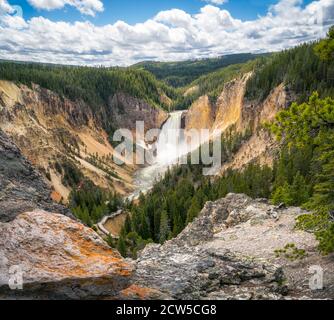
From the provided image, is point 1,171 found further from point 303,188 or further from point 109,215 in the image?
point 109,215

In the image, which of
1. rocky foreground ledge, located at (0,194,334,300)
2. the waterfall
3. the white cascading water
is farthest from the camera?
the waterfall

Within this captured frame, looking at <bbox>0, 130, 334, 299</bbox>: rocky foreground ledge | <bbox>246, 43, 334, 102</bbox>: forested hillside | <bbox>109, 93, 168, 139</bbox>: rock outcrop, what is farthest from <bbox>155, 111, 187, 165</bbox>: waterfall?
<bbox>0, 130, 334, 299</bbox>: rocky foreground ledge

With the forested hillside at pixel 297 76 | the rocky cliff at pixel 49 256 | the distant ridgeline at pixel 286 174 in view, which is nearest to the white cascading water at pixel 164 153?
the distant ridgeline at pixel 286 174

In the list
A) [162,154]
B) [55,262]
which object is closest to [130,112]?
[162,154]

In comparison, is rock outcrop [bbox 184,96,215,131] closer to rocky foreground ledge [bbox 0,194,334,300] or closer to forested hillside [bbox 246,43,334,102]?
forested hillside [bbox 246,43,334,102]

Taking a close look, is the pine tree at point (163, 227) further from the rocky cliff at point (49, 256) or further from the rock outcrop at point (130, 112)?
the rock outcrop at point (130, 112)
